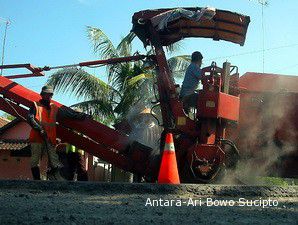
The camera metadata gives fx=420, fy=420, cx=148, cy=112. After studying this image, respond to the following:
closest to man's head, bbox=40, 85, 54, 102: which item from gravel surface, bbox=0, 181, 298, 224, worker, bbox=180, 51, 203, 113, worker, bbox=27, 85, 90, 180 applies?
worker, bbox=27, 85, 90, 180

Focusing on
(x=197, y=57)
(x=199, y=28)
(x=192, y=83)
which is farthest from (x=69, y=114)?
(x=199, y=28)

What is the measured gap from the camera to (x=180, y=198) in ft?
14.2

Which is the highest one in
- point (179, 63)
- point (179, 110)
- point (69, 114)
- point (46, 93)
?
point (179, 63)

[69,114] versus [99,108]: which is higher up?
[99,108]

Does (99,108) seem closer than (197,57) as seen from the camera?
No

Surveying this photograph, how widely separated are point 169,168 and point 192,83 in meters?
1.73

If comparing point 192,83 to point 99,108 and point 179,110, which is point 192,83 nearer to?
point 179,110

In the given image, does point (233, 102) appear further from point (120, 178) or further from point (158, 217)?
point (120, 178)

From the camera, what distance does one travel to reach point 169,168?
564cm

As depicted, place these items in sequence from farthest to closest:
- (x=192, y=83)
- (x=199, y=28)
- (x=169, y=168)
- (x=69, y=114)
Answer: (x=199, y=28)
(x=69, y=114)
(x=192, y=83)
(x=169, y=168)

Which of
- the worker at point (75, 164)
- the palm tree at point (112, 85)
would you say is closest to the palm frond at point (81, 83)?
the palm tree at point (112, 85)

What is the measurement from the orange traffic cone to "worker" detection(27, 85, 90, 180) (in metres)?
1.66

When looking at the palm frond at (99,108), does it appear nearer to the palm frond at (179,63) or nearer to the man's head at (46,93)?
the palm frond at (179,63)

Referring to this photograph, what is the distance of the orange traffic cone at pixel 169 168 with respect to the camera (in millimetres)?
5539
